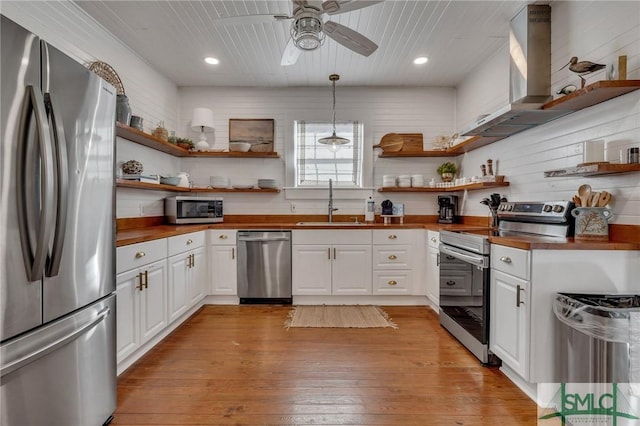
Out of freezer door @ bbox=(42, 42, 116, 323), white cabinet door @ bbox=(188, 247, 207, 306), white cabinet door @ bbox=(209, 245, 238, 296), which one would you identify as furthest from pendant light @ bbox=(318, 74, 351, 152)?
freezer door @ bbox=(42, 42, 116, 323)

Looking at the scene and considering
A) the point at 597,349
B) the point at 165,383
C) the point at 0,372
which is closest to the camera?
the point at 0,372

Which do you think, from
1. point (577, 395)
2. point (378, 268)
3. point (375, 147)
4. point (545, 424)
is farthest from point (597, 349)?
point (375, 147)

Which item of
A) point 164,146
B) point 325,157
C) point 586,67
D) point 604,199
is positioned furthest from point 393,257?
point 164,146

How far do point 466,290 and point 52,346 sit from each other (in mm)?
2643

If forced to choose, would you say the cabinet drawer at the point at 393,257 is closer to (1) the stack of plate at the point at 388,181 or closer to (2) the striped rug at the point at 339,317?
(2) the striped rug at the point at 339,317

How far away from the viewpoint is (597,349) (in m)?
1.51

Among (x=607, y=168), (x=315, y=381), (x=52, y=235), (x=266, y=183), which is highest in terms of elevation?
(x=266, y=183)

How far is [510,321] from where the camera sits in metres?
1.97

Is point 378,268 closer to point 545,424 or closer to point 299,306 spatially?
point 299,306

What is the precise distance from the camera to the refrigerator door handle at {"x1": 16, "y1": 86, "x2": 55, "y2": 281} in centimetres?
112

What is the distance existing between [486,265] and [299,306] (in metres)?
2.08

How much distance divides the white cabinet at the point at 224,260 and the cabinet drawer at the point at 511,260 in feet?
8.72

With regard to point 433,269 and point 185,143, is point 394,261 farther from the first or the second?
point 185,143

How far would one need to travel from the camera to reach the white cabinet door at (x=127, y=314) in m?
2.00
